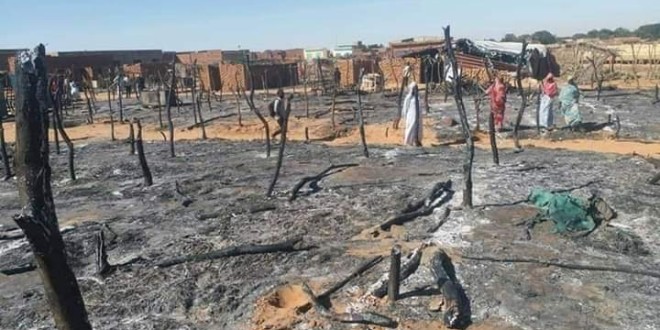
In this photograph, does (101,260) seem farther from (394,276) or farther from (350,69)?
(350,69)

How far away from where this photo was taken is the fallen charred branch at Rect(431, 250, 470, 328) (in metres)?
5.60

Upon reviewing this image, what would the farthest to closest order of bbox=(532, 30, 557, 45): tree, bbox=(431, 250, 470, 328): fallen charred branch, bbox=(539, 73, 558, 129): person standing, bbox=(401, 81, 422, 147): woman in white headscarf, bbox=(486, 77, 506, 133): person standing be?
bbox=(532, 30, 557, 45): tree, bbox=(539, 73, 558, 129): person standing, bbox=(486, 77, 506, 133): person standing, bbox=(401, 81, 422, 147): woman in white headscarf, bbox=(431, 250, 470, 328): fallen charred branch

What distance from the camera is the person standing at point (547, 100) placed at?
16000 mm

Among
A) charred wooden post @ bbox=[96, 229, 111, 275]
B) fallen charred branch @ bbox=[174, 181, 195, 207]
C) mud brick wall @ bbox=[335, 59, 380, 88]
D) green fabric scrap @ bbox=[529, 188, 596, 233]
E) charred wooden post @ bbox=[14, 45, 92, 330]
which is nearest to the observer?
charred wooden post @ bbox=[14, 45, 92, 330]

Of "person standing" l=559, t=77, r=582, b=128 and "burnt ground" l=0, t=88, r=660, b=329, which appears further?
"person standing" l=559, t=77, r=582, b=128

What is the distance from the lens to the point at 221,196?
33.9 feet

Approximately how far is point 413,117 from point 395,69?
58.5 feet

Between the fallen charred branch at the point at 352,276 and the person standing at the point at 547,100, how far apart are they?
1063cm

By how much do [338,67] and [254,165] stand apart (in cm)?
2089

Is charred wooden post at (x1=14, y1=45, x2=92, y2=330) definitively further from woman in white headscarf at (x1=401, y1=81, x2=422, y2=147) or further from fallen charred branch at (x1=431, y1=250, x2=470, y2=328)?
woman in white headscarf at (x1=401, y1=81, x2=422, y2=147)

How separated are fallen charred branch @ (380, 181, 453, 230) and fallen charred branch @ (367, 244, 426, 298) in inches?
46.7

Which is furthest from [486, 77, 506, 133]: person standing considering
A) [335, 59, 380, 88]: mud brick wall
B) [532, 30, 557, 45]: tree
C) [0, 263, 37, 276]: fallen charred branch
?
[532, 30, 557, 45]: tree

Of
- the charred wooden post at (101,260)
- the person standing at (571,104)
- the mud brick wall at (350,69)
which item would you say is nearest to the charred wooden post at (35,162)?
the charred wooden post at (101,260)

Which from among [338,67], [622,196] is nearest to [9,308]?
[622,196]
